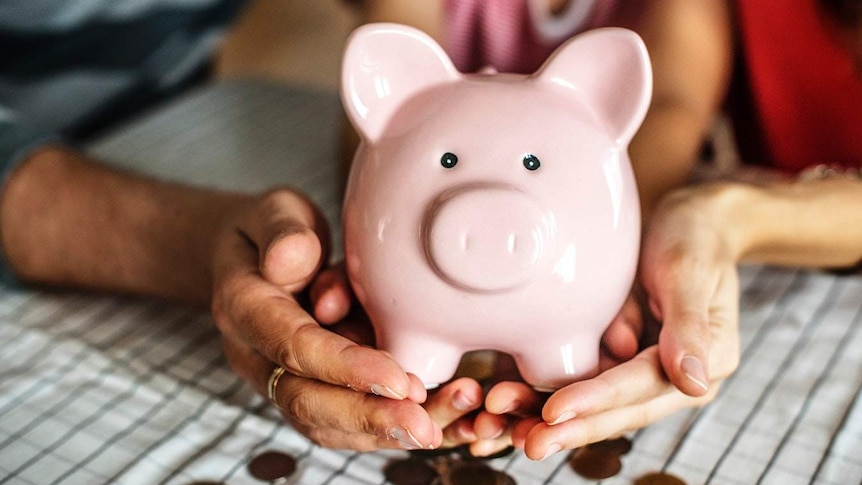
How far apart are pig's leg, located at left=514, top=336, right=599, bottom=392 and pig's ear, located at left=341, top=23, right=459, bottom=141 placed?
6.9 inches

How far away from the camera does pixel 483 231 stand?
1.61 feet

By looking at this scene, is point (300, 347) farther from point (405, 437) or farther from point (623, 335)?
point (623, 335)

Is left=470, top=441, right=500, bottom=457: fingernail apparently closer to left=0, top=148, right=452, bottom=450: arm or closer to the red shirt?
left=0, top=148, right=452, bottom=450: arm

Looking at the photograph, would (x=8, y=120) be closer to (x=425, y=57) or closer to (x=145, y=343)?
(x=145, y=343)

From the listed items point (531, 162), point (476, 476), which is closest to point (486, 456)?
point (476, 476)

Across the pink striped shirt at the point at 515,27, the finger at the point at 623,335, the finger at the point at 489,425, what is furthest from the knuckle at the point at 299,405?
the pink striped shirt at the point at 515,27

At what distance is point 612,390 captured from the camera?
52 centimetres

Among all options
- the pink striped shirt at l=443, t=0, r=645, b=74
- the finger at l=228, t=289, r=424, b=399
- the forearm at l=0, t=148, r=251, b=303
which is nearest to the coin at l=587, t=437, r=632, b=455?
the finger at l=228, t=289, r=424, b=399

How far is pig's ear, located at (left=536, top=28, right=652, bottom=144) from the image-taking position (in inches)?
21.3

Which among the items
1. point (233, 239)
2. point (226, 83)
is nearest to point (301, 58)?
point (226, 83)

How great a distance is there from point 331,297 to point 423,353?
0.28 ft

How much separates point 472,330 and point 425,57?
0.18 meters

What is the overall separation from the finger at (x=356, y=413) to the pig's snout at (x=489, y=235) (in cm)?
9

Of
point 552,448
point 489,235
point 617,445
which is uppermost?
point 489,235
